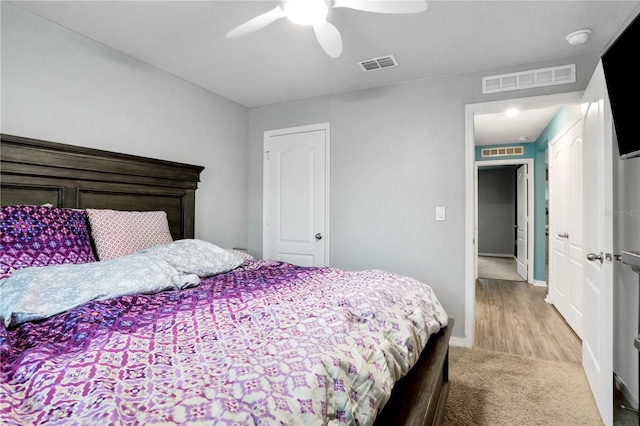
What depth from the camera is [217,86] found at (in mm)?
3293

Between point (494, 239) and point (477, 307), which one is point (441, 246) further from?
point (494, 239)

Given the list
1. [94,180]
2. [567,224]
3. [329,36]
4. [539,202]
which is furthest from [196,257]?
[539,202]

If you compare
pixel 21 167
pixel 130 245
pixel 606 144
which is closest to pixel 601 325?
pixel 606 144

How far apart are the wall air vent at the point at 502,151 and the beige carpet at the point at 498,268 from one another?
2305mm

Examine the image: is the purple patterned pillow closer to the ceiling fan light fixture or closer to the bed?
the bed

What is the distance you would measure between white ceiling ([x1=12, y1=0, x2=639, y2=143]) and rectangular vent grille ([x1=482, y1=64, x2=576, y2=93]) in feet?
0.32

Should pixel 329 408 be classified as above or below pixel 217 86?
below

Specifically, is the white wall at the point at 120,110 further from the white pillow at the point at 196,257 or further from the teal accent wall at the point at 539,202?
the teal accent wall at the point at 539,202

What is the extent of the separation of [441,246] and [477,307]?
5.66ft

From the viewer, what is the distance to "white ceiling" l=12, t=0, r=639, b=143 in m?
2.03

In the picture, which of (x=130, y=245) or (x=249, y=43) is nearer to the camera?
(x=130, y=245)

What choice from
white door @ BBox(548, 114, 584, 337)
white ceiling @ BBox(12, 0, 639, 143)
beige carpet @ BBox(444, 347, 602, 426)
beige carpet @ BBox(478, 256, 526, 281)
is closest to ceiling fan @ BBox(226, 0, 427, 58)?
white ceiling @ BBox(12, 0, 639, 143)

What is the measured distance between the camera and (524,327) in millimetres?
3428

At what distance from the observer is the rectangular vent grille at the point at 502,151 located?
5938mm
